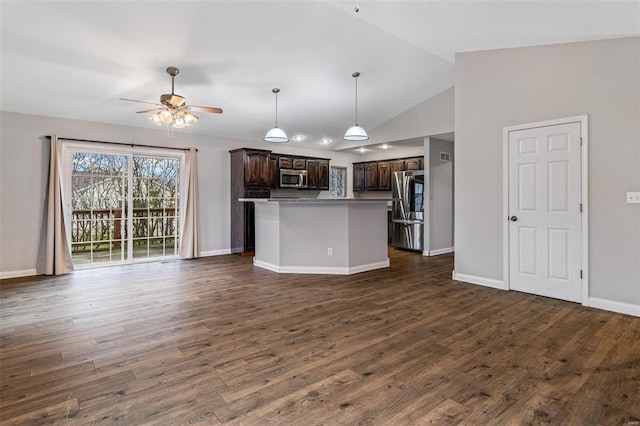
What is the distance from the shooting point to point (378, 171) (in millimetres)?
9055

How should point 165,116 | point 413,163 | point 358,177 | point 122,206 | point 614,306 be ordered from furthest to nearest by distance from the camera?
1. point 358,177
2. point 413,163
3. point 122,206
4. point 165,116
5. point 614,306

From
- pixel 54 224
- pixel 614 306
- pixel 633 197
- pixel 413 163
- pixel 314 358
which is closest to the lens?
pixel 314 358

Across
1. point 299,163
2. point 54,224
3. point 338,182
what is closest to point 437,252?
point 338,182

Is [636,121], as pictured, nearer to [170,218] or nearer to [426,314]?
[426,314]

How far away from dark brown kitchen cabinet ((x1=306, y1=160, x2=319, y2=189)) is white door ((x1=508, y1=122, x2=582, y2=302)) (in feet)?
16.4

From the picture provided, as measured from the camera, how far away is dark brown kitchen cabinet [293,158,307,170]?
8.31 m

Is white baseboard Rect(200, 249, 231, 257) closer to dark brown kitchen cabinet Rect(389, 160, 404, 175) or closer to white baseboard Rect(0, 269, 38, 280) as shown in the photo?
white baseboard Rect(0, 269, 38, 280)

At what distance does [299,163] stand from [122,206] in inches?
155

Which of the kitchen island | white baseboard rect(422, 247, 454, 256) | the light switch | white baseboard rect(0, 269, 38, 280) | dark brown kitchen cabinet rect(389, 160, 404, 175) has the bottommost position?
white baseboard rect(0, 269, 38, 280)

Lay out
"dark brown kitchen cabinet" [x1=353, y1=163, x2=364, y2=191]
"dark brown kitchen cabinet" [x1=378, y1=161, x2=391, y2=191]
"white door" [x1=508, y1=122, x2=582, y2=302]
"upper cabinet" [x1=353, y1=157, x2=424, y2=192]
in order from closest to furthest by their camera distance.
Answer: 1. "white door" [x1=508, y1=122, x2=582, y2=302]
2. "upper cabinet" [x1=353, y1=157, x2=424, y2=192]
3. "dark brown kitchen cabinet" [x1=378, y1=161, x2=391, y2=191]
4. "dark brown kitchen cabinet" [x1=353, y1=163, x2=364, y2=191]

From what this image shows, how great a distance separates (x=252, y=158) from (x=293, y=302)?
13.5 feet

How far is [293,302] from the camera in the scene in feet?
12.9

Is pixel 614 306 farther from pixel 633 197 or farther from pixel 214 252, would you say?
pixel 214 252

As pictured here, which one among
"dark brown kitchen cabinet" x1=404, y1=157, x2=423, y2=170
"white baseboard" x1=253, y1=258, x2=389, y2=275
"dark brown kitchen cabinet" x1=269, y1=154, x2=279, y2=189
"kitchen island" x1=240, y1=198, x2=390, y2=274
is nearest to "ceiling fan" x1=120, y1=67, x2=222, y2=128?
"kitchen island" x1=240, y1=198, x2=390, y2=274
